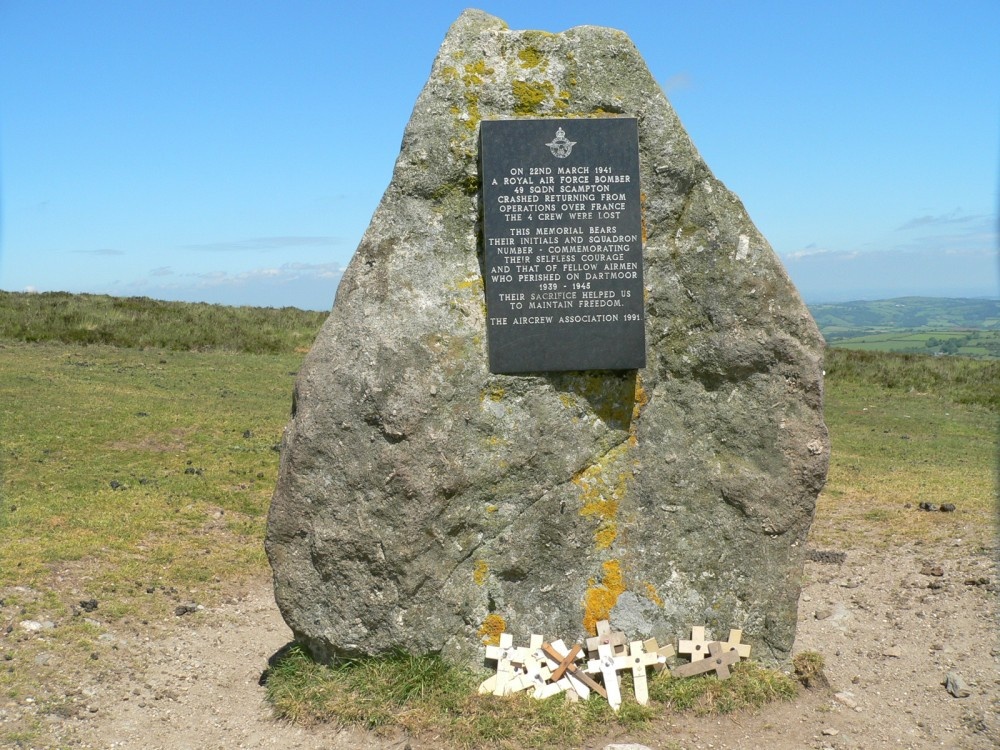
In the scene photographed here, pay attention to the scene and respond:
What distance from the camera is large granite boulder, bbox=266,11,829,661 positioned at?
616 cm

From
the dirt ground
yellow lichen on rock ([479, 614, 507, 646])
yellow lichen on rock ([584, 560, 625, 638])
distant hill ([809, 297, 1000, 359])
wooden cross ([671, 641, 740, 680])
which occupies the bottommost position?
the dirt ground

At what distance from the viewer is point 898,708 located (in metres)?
6.55

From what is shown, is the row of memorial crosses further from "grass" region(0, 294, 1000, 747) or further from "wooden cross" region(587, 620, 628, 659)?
"grass" region(0, 294, 1000, 747)

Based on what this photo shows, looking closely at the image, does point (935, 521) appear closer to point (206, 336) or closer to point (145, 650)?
point (145, 650)

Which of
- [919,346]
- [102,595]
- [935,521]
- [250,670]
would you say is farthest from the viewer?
[919,346]

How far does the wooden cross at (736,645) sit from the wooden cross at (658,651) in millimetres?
406

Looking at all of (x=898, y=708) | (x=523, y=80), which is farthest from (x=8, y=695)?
(x=898, y=708)

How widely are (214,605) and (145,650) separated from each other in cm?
107

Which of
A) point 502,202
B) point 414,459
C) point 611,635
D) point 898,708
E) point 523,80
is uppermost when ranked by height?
point 523,80

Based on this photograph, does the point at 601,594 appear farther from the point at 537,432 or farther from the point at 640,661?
the point at 537,432

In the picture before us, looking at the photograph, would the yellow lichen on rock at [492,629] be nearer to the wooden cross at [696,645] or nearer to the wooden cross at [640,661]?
the wooden cross at [640,661]

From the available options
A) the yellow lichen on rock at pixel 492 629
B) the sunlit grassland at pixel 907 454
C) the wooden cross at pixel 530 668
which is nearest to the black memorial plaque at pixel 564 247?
the yellow lichen on rock at pixel 492 629

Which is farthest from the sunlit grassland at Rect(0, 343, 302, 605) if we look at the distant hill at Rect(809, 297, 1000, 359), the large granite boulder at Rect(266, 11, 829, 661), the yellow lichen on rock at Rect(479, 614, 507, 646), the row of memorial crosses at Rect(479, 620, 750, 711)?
the distant hill at Rect(809, 297, 1000, 359)

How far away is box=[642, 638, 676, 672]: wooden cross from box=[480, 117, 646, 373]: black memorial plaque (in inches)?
80.4
